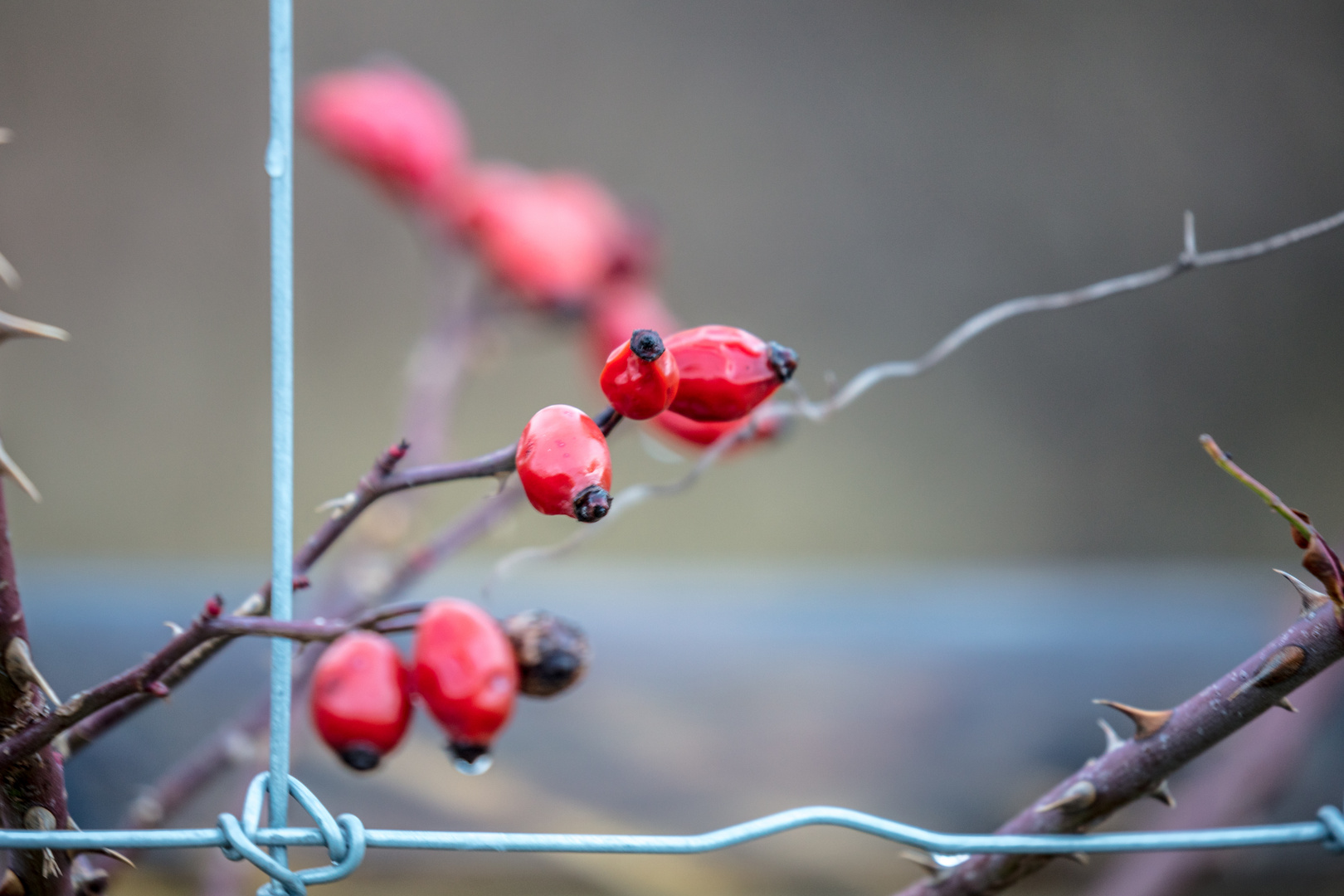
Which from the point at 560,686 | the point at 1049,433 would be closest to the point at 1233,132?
the point at 1049,433

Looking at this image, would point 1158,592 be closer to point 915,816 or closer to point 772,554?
point 915,816

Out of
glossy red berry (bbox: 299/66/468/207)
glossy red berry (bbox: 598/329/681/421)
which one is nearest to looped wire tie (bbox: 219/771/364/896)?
glossy red berry (bbox: 598/329/681/421)

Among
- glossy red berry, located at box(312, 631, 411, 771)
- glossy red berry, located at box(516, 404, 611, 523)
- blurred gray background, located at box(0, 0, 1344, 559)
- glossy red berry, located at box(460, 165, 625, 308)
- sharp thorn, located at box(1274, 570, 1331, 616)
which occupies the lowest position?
glossy red berry, located at box(312, 631, 411, 771)

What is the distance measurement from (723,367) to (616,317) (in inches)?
10.0

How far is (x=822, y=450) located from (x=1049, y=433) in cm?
35

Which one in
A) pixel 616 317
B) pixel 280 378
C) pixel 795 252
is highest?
pixel 795 252

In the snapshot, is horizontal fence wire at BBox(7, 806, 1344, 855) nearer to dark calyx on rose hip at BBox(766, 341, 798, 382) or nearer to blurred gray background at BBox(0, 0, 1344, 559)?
dark calyx on rose hip at BBox(766, 341, 798, 382)

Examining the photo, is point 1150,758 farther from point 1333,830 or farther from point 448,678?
point 448,678

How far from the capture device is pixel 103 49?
1.25 m

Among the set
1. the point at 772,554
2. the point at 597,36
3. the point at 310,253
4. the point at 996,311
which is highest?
the point at 597,36

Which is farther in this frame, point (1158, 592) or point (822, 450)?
point (822, 450)

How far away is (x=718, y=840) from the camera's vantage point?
0.24 m

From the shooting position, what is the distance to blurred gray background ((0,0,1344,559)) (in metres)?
1.30

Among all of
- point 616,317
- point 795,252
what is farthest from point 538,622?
point 795,252
